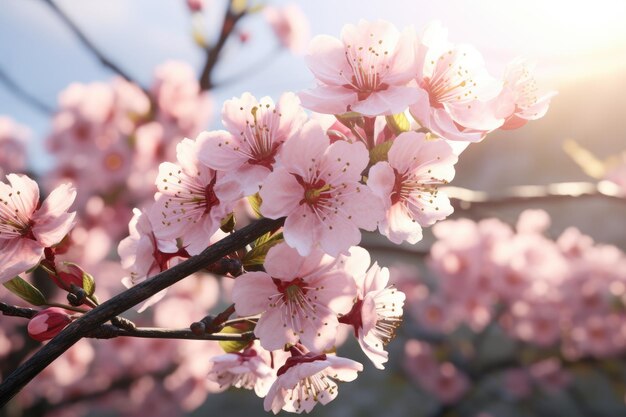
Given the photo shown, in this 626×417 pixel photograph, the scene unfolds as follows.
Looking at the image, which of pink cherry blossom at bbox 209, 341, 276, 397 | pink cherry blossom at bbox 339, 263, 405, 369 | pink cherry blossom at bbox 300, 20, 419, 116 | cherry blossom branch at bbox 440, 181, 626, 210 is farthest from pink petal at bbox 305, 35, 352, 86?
cherry blossom branch at bbox 440, 181, 626, 210

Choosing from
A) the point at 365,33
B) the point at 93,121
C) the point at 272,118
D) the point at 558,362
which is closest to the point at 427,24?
the point at 365,33

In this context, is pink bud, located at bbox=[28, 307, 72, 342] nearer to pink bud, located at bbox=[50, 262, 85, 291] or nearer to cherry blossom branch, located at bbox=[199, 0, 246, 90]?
pink bud, located at bbox=[50, 262, 85, 291]

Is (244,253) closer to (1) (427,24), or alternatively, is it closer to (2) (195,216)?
(2) (195,216)

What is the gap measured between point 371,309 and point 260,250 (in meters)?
0.14

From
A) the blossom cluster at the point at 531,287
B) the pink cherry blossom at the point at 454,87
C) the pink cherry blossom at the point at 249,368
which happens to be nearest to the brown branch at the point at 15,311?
the pink cherry blossom at the point at 249,368

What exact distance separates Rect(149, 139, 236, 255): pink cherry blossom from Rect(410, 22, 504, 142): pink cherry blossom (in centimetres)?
24

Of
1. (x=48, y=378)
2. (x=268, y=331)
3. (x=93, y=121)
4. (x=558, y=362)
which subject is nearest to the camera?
(x=268, y=331)

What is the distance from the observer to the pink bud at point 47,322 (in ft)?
2.01

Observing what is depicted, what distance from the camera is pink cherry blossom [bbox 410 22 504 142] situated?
0.65 metres

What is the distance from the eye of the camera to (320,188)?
25.6 inches

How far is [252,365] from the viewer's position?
74cm

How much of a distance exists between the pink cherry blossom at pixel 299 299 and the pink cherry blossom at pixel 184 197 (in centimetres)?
9

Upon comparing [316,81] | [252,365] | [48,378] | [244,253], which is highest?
[316,81]

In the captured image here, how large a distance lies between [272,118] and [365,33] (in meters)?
0.15
